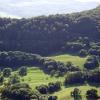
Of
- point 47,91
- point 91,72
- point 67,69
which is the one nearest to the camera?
point 47,91

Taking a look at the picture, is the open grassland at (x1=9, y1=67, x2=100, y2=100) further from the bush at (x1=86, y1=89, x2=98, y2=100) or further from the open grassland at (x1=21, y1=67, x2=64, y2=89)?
the bush at (x1=86, y1=89, x2=98, y2=100)

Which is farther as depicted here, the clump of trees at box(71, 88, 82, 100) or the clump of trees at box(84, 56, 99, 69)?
the clump of trees at box(84, 56, 99, 69)

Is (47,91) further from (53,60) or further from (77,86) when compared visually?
(53,60)

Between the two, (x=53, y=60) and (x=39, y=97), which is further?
(x=53, y=60)

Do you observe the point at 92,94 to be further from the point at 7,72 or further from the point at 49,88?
the point at 7,72

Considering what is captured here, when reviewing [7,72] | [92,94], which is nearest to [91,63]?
[7,72]

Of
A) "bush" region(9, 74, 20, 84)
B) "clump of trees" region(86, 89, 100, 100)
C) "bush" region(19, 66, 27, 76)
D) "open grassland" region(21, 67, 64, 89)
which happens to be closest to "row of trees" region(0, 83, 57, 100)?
"clump of trees" region(86, 89, 100, 100)

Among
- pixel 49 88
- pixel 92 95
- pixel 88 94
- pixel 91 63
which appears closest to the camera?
pixel 92 95

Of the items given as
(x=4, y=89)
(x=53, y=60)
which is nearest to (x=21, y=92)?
(x=4, y=89)

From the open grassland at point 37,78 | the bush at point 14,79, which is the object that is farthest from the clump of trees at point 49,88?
the bush at point 14,79
